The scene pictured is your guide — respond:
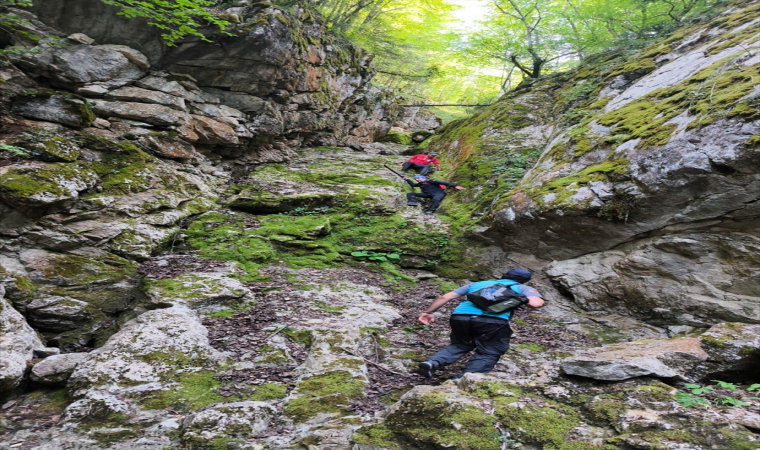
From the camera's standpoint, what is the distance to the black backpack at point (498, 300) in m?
4.24

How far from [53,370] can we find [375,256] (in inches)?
206

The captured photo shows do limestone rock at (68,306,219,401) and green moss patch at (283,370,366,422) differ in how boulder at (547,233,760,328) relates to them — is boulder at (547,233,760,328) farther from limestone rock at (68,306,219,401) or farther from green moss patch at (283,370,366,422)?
limestone rock at (68,306,219,401)

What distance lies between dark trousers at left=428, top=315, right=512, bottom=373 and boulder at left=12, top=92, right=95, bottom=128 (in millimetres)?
7963

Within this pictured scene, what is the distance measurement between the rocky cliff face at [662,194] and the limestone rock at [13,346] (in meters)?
6.86

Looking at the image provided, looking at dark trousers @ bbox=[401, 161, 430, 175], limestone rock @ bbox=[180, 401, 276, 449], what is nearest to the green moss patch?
limestone rock @ bbox=[180, 401, 276, 449]

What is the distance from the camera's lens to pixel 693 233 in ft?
17.7

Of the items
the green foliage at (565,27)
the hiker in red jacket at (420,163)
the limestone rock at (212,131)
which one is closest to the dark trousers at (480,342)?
the hiker in red jacket at (420,163)

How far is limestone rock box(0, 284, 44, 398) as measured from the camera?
3514 mm

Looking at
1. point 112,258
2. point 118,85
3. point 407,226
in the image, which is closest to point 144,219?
point 112,258

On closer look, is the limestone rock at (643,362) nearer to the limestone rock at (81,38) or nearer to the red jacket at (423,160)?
the red jacket at (423,160)

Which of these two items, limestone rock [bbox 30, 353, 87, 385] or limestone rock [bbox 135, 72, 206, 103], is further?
limestone rock [bbox 135, 72, 206, 103]

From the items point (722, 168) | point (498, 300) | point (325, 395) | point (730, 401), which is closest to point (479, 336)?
point (498, 300)

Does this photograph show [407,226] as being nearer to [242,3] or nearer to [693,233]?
[693,233]

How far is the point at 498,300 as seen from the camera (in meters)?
4.25
